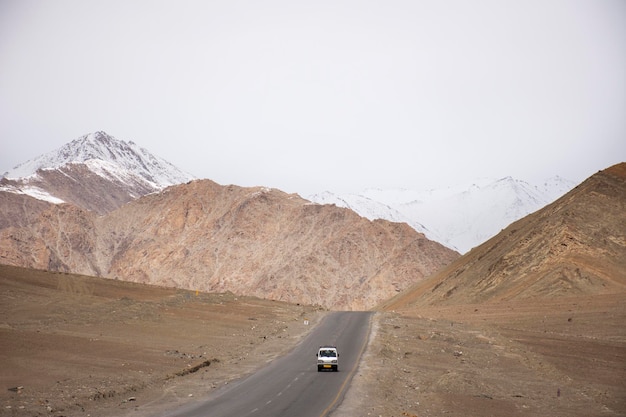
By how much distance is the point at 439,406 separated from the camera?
29688 millimetres

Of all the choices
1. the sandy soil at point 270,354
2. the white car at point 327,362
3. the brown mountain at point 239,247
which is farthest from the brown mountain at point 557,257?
the brown mountain at point 239,247

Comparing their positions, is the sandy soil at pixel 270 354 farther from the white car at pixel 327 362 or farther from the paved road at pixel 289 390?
the white car at pixel 327 362

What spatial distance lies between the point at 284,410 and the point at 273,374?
37.5 feet

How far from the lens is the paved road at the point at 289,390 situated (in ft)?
88.4

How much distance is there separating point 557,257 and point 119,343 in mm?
58285

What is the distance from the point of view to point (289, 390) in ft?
106

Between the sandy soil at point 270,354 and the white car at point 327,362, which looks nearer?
the sandy soil at point 270,354

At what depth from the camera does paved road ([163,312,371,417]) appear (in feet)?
88.4

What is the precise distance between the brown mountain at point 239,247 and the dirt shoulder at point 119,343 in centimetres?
6291

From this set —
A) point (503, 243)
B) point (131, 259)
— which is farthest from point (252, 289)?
point (503, 243)

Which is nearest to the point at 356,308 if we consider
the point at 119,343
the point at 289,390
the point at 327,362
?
the point at 119,343

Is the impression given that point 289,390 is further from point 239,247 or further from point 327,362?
point 239,247

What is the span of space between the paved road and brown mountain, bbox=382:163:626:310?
35.7 meters

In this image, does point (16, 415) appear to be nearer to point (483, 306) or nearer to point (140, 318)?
point (140, 318)
